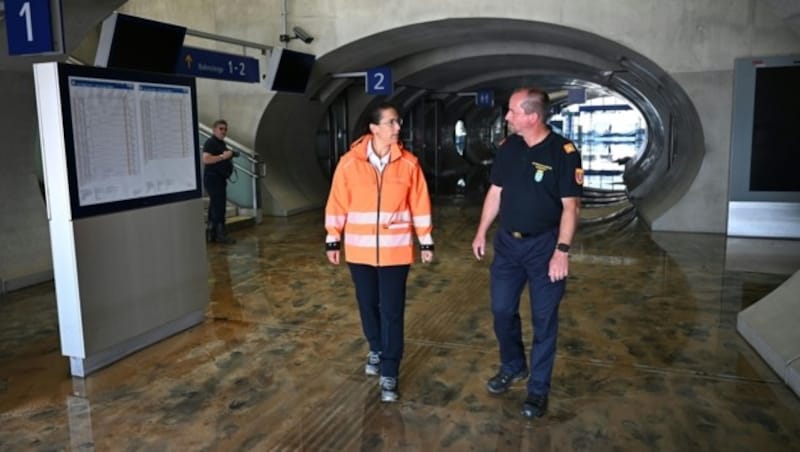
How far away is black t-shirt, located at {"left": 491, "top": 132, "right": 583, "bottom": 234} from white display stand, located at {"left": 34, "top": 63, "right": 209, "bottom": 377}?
93.9 inches

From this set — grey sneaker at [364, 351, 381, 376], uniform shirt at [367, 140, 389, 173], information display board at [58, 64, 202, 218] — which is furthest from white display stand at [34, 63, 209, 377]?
uniform shirt at [367, 140, 389, 173]

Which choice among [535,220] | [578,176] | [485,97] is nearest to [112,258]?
[535,220]

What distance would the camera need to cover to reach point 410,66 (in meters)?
13.4

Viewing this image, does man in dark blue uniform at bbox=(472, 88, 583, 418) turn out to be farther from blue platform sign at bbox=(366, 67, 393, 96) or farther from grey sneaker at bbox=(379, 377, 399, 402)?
blue platform sign at bbox=(366, 67, 393, 96)

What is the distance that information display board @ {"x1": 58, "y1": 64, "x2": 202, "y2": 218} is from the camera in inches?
150

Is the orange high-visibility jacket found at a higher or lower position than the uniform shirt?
lower

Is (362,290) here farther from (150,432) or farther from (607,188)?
(607,188)

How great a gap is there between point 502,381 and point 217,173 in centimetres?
572

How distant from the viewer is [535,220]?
3250 millimetres

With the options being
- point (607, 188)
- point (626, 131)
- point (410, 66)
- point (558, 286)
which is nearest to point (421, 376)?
point (558, 286)

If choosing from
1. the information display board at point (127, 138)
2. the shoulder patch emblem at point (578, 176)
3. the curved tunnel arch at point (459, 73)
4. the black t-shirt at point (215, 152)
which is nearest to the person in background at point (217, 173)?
the black t-shirt at point (215, 152)

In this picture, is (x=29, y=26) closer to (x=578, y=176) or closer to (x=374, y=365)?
(x=374, y=365)

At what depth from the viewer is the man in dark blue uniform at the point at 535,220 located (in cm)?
318

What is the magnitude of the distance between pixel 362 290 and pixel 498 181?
36.3 inches
